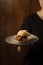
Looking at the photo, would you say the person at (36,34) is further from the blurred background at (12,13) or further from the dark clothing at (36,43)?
the blurred background at (12,13)

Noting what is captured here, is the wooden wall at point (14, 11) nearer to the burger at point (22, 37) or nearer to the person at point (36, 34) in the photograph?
the person at point (36, 34)

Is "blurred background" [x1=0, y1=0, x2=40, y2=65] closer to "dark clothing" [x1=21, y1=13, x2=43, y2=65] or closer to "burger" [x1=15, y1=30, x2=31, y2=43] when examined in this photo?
"dark clothing" [x1=21, y1=13, x2=43, y2=65]

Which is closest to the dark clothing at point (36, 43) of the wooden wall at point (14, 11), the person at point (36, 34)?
the person at point (36, 34)

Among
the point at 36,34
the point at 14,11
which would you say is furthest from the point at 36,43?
the point at 14,11

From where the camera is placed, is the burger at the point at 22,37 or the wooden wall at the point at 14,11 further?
the wooden wall at the point at 14,11

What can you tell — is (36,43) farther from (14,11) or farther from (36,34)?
(14,11)

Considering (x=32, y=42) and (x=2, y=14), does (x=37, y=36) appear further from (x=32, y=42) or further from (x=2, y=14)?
(x=2, y=14)

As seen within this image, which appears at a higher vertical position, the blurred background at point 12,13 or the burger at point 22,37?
the blurred background at point 12,13

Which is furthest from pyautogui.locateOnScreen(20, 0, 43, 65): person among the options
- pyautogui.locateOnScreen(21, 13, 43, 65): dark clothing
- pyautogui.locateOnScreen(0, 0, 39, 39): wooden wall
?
pyautogui.locateOnScreen(0, 0, 39, 39): wooden wall
